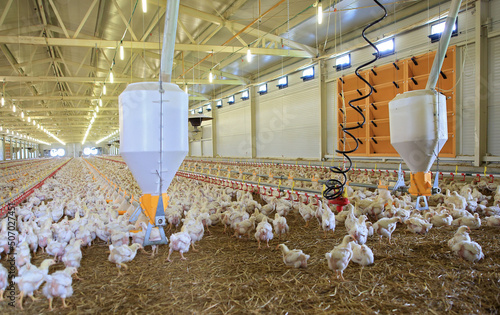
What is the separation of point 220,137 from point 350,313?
21.0m

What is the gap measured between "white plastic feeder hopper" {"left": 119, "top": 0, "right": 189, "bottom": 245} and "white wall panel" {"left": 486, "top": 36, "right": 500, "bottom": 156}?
8663 mm

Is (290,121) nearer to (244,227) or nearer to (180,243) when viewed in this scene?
(244,227)

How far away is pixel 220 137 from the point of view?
2256 centimetres

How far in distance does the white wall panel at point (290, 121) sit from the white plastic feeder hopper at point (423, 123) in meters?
9.08

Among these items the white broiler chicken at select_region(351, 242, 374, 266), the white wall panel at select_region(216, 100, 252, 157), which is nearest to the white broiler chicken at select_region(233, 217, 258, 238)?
the white broiler chicken at select_region(351, 242, 374, 266)

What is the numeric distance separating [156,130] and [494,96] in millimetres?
9076

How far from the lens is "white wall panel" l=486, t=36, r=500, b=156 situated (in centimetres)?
755

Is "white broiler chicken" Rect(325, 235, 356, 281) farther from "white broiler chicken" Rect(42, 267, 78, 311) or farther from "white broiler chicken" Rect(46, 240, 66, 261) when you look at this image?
"white broiler chicken" Rect(46, 240, 66, 261)

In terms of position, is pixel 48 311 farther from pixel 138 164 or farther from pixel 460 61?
pixel 460 61

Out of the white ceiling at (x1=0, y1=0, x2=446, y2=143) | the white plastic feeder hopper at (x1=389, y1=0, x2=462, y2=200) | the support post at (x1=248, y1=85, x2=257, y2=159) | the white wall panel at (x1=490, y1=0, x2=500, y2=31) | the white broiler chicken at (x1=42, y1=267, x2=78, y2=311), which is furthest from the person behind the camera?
the support post at (x1=248, y1=85, x2=257, y2=159)

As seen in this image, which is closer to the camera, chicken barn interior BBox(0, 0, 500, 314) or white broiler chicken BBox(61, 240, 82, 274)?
chicken barn interior BBox(0, 0, 500, 314)

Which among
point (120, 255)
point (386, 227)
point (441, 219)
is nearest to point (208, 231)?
point (120, 255)

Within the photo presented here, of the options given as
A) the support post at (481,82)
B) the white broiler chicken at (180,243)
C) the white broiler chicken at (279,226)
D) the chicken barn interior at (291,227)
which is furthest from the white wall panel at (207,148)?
the white broiler chicken at (180,243)

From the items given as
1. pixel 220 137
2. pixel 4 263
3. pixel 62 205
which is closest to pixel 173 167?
pixel 4 263
